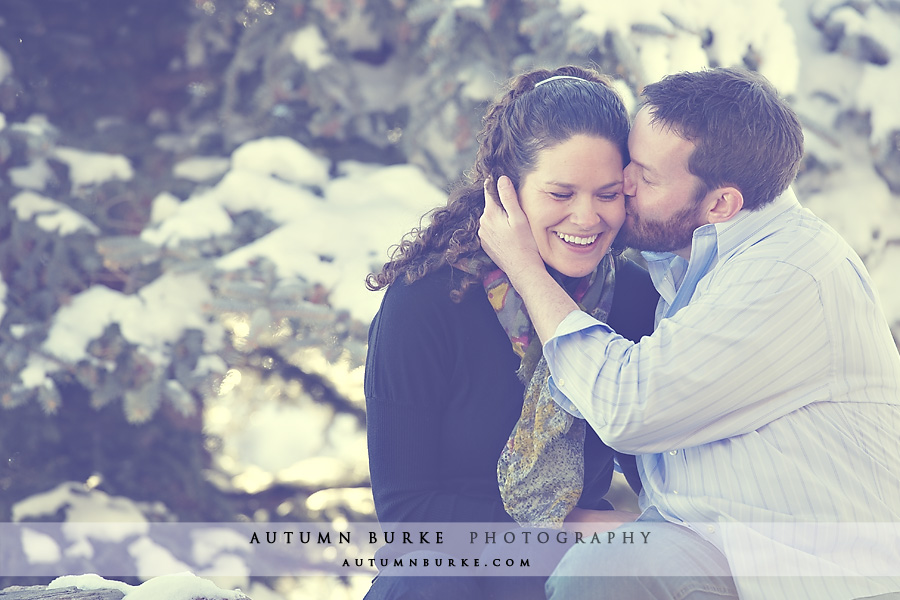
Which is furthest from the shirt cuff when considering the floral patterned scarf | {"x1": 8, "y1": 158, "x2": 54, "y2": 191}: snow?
{"x1": 8, "y1": 158, "x2": 54, "y2": 191}: snow

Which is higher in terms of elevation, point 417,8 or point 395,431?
point 417,8

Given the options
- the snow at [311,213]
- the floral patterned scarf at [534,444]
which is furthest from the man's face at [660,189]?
the snow at [311,213]

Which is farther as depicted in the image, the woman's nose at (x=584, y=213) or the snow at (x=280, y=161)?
the snow at (x=280, y=161)

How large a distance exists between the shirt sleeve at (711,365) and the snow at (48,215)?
2.48 metres

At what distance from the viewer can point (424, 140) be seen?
3654 mm

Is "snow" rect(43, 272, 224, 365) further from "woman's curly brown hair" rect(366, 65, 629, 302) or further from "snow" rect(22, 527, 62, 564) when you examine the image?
"woman's curly brown hair" rect(366, 65, 629, 302)

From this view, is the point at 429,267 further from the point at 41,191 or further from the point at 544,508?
the point at 41,191

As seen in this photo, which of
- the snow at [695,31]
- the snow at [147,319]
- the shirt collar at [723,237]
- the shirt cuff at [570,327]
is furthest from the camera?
the snow at [147,319]

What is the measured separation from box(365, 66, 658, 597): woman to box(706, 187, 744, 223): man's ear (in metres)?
0.21

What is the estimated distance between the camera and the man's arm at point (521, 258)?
5.96ft

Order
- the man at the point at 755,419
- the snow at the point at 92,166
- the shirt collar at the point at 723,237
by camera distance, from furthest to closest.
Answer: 1. the snow at the point at 92,166
2. the shirt collar at the point at 723,237
3. the man at the point at 755,419

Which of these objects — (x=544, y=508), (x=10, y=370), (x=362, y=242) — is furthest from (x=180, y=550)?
(x=544, y=508)

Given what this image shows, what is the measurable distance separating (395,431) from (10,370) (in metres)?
2.08

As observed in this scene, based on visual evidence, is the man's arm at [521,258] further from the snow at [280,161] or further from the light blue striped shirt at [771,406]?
the snow at [280,161]
